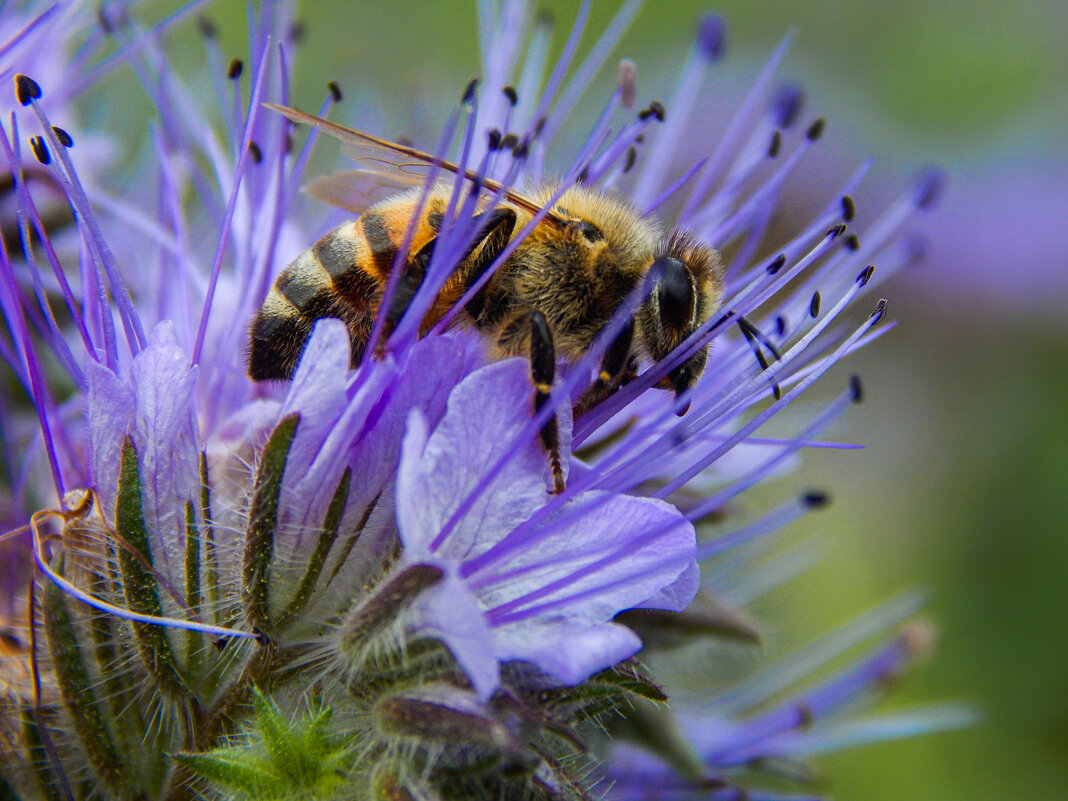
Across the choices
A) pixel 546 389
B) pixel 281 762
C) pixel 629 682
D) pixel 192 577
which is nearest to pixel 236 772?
pixel 281 762

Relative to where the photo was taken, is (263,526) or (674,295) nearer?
(263,526)

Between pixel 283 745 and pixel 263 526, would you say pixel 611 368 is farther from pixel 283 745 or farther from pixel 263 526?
pixel 283 745

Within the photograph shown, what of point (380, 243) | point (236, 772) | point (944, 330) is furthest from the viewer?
point (944, 330)

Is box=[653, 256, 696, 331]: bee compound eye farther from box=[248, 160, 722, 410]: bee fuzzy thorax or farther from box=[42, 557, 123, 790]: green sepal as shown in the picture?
box=[42, 557, 123, 790]: green sepal

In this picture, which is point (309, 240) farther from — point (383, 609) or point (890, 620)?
point (890, 620)

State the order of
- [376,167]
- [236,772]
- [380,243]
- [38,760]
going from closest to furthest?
[236,772], [38,760], [380,243], [376,167]

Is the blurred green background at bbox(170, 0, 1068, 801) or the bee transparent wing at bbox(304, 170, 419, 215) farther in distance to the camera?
the blurred green background at bbox(170, 0, 1068, 801)

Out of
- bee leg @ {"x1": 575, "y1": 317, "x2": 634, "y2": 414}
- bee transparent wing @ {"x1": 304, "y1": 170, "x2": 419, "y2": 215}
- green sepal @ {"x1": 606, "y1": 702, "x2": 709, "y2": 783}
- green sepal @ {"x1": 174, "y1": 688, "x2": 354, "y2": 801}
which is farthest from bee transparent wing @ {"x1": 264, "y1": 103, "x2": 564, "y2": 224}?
green sepal @ {"x1": 606, "y1": 702, "x2": 709, "y2": 783}
